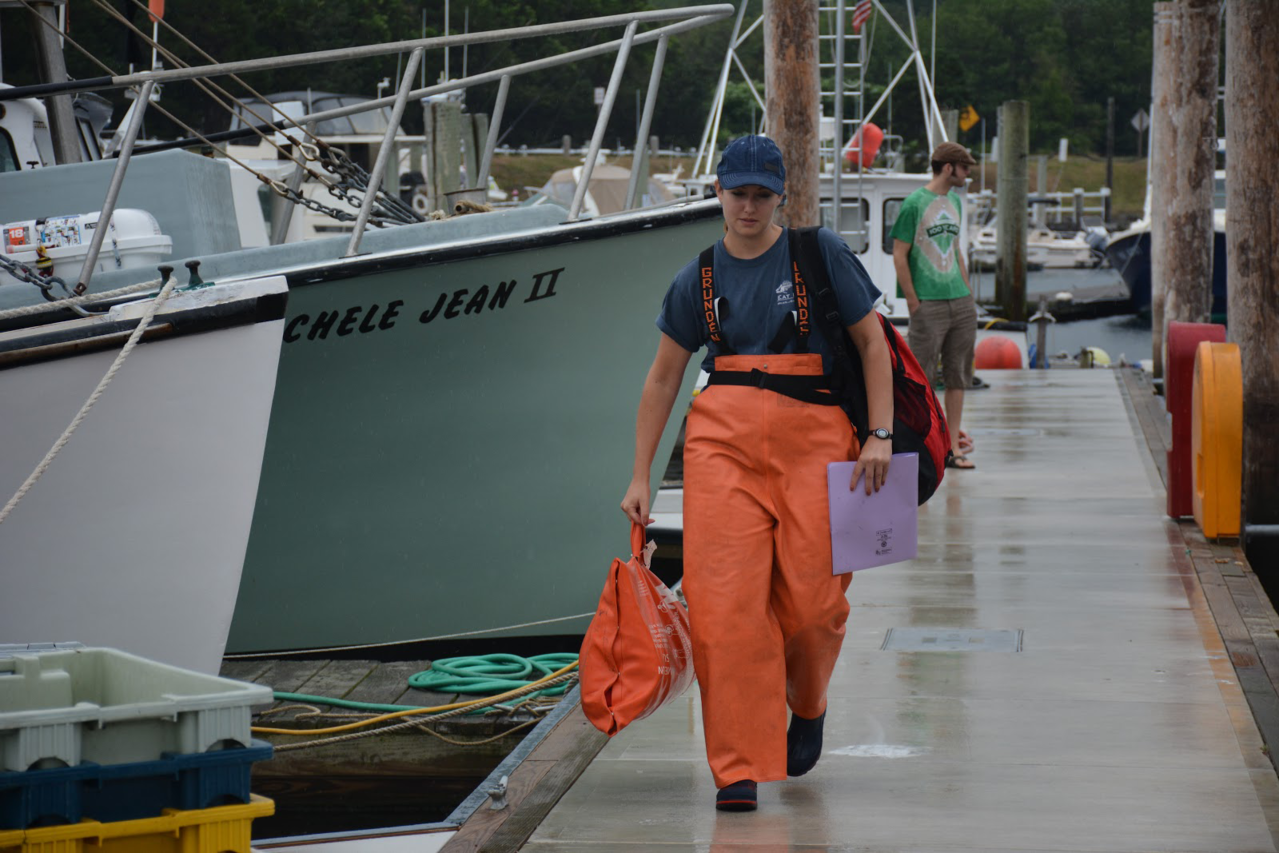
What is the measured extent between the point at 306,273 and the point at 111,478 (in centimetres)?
166

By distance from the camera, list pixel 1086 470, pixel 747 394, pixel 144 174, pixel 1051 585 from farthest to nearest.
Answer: pixel 1086 470
pixel 144 174
pixel 1051 585
pixel 747 394

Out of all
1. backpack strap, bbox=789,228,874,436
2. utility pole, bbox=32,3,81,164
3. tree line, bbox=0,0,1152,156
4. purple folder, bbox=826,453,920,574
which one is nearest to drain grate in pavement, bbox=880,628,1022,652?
purple folder, bbox=826,453,920,574

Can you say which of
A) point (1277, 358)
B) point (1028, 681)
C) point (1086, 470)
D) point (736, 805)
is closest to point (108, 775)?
point (736, 805)

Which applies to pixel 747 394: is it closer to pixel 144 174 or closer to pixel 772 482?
pixel 772 482

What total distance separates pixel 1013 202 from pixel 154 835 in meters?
24.4

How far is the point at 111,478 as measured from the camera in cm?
610

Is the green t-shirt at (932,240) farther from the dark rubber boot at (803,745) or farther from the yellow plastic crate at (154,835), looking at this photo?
the yellow plastic crate at (154,835)

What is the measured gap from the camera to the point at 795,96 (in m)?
11.5

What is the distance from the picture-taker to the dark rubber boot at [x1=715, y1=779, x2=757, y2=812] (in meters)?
4.20

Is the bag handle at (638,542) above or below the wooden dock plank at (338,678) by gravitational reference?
above

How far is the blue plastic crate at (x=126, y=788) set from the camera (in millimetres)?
3394

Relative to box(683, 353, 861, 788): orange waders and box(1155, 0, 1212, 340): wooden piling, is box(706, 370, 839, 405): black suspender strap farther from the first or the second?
box(1155, 0, 1212, 340): wooden piling

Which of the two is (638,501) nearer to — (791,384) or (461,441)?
(791,384)

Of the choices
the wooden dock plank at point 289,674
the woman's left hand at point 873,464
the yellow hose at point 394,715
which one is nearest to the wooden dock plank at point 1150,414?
the yellow hose at point 394,715
